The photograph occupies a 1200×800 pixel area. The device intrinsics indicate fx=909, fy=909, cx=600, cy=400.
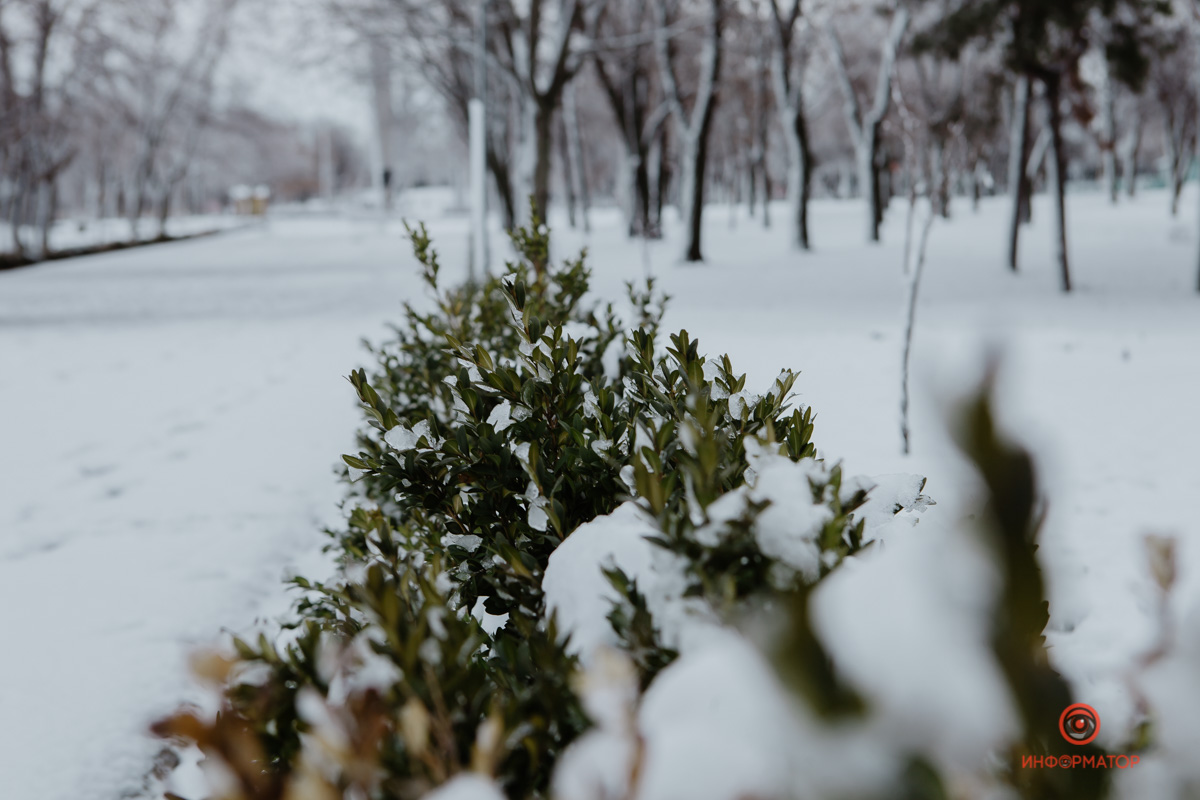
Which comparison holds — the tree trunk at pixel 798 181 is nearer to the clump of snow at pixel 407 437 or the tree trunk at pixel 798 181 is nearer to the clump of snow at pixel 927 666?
the clump of snow at pixel 407 437

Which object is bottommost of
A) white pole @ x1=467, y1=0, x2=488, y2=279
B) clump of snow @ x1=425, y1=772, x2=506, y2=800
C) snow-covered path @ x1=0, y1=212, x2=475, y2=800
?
snow-covered path @ x1=0, y1=212, x2=475, y2=800

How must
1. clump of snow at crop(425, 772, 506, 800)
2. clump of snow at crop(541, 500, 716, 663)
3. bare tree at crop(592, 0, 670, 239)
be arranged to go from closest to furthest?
clump of snow at crop(425, 772, 506, 800) → clump of snow at crop(541, 500, 716, 663) → bare tree at crop(592, 0, 670, 239)

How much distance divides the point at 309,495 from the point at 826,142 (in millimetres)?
61198

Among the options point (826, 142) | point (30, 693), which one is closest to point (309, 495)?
point (30, 693)

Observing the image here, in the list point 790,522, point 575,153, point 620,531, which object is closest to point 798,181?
point 575,153

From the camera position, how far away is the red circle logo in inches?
24.2

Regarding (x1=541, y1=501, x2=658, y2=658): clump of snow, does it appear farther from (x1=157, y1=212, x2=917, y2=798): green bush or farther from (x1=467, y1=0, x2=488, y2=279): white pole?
(x1=467, y1=0, x2=488, y2=279): white pole

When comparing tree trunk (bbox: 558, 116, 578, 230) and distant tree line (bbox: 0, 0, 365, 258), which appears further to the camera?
tree trunk (bbox: 558, 116, 578, 230)

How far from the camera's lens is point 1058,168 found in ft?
43.5

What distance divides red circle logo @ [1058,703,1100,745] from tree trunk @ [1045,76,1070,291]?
46.2ft

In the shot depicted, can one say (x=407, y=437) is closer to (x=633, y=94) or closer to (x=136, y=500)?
(x=136, y=500)

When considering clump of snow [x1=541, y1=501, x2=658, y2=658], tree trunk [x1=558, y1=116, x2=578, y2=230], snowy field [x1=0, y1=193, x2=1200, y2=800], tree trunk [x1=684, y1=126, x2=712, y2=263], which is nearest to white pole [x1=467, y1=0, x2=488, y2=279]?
snowy field [x1=0, y1=193, x2=1200, y2=800]

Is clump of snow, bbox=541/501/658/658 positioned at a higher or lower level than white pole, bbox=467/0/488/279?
lower

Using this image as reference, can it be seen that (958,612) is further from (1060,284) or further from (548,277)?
(1060,284)
